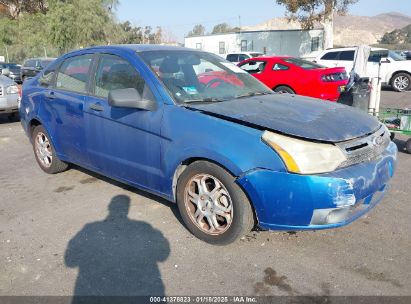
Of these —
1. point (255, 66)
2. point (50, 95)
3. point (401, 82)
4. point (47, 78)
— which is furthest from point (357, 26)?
point (50, 95)

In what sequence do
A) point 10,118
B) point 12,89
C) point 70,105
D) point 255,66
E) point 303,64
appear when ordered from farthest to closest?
point 255,66
point 303,64
point 10,118
point 12,89
point 70,105

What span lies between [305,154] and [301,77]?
26.4 ft

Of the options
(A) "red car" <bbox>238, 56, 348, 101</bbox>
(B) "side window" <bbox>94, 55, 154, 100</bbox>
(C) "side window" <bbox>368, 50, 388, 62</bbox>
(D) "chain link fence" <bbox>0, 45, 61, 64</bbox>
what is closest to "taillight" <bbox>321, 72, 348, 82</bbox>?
(A) "red car" <bbox>238, 56, 348, 101</bbox>

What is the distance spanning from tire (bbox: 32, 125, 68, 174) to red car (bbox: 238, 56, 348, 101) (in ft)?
22.5

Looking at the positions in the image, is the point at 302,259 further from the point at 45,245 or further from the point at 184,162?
the point at 45,245

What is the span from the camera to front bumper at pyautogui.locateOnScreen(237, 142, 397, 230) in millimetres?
2893

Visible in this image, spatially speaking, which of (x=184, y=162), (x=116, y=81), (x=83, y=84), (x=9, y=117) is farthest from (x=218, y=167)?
(x=9, y=117)

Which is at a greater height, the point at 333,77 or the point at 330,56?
the point at 330,56

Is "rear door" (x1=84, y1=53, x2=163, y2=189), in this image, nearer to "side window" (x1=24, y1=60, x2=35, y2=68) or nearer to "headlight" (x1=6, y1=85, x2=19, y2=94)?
"headlight" (x1=6, y1=85, x2=19, y2=94)

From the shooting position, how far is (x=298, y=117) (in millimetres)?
3363

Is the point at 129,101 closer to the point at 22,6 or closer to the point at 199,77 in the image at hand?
the point at 199,77

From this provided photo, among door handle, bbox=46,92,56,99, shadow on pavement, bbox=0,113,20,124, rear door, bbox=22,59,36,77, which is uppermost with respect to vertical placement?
door handle, bbox=46,92,56,99

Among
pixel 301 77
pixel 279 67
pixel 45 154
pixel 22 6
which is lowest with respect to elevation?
pixel 45 154

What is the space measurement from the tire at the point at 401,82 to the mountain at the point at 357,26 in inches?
732
